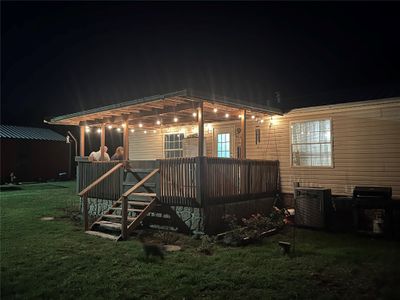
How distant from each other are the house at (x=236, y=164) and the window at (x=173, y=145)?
205 centimetres

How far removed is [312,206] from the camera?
851 cm

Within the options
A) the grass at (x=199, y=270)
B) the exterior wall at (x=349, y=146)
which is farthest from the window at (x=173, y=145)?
the grass at (x=199, y=270)

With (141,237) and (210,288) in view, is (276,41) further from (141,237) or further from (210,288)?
(210,288)

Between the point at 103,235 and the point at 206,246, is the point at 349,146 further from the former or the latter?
the point at 103,235

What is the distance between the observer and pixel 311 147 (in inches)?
407

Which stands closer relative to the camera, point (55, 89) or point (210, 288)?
point (210, 288)

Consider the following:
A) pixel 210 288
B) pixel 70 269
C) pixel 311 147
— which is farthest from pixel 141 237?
pixel 311 147

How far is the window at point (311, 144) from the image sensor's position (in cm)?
1007

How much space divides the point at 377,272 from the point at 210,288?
269cm

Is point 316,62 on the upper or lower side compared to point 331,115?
upper

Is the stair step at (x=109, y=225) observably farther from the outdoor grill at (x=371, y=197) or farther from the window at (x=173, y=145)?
the window at (x=173, y=145)

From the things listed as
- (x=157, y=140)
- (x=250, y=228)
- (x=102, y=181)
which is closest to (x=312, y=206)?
(x=250, y=228)

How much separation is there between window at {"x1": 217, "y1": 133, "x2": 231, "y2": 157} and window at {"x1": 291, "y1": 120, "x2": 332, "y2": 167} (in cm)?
263

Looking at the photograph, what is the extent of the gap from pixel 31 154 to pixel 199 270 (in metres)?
26.9
